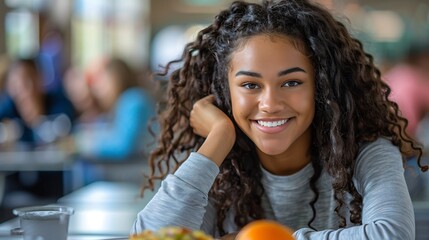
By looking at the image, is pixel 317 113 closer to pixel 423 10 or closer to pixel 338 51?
pixel 338 51

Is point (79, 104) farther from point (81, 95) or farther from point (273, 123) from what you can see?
point (273, 123)

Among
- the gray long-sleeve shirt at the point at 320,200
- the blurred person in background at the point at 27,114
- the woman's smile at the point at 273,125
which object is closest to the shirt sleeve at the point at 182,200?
the gray long-sleeve shirt at the point at 320,200

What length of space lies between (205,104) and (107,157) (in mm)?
2898

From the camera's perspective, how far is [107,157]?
436 cm

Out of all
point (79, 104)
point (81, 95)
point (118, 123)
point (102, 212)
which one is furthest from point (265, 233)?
point (79, 104)

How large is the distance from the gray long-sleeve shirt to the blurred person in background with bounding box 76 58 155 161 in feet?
9.06

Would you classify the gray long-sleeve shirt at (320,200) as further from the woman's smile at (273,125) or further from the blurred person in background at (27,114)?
the blurred person in background at (27,114)

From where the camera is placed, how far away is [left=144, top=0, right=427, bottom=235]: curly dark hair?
1411 mm

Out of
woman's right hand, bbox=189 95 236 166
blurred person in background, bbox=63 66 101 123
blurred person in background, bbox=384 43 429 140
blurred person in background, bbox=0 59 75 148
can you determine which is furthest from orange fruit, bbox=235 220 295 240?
blurred person in background, bbox=63 66 101 123

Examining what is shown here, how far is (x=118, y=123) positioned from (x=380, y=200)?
3418 millimetres

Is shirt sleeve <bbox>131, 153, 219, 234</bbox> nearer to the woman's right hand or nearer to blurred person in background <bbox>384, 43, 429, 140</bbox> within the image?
the woman's right hand

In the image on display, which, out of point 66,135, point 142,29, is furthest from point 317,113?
point 142,29

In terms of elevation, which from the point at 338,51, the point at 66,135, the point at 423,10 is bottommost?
the point at 66,135

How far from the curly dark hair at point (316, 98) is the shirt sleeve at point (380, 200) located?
0.12ft
